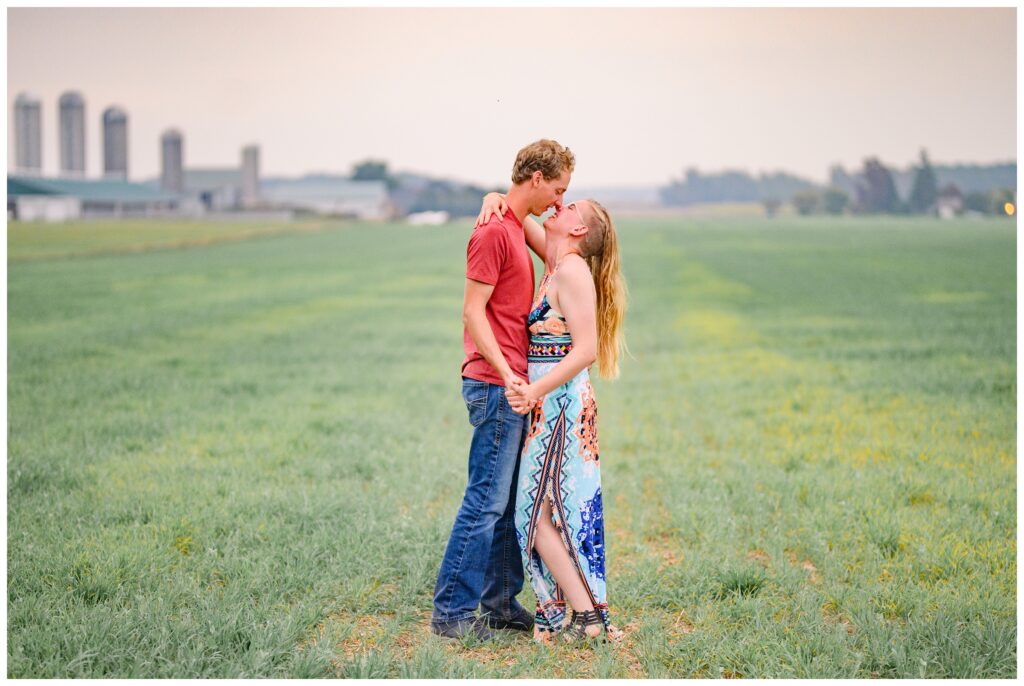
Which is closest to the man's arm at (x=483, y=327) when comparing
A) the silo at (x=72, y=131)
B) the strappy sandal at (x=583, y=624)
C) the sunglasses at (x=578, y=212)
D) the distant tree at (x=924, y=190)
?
the sunglasses at (x=578, y=212)

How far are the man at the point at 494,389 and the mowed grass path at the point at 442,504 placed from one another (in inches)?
9.9

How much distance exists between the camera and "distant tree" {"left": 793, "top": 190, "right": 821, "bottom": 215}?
9706 cm

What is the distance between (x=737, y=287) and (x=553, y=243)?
26.0 m

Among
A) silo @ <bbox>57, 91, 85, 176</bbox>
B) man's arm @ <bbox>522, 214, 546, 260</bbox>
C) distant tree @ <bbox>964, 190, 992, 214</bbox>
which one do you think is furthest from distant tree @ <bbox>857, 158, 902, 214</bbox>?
man's arm @ <bbox>522, 214, 546, 260</bbox>

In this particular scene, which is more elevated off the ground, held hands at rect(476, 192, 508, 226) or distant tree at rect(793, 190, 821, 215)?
distant tree at rect(793, 190, 821, 215)

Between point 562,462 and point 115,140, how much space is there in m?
41.5

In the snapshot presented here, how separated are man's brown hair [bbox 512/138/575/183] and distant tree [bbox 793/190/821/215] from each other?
95520 mm

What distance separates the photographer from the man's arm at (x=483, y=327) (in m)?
4.41

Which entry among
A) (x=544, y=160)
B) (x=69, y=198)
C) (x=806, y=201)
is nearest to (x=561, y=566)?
(x=544, y=160)

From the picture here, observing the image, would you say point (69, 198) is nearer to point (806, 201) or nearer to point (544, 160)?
point (544, 160)

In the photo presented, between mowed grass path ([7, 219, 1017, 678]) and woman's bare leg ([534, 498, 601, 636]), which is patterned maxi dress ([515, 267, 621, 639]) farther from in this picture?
mowed grass path ([7, 219, 1017, 678])

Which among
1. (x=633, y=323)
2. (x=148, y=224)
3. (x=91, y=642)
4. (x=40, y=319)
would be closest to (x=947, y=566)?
(x=91, y=642)

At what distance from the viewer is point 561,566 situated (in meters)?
4.65

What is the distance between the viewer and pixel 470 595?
4.73m
